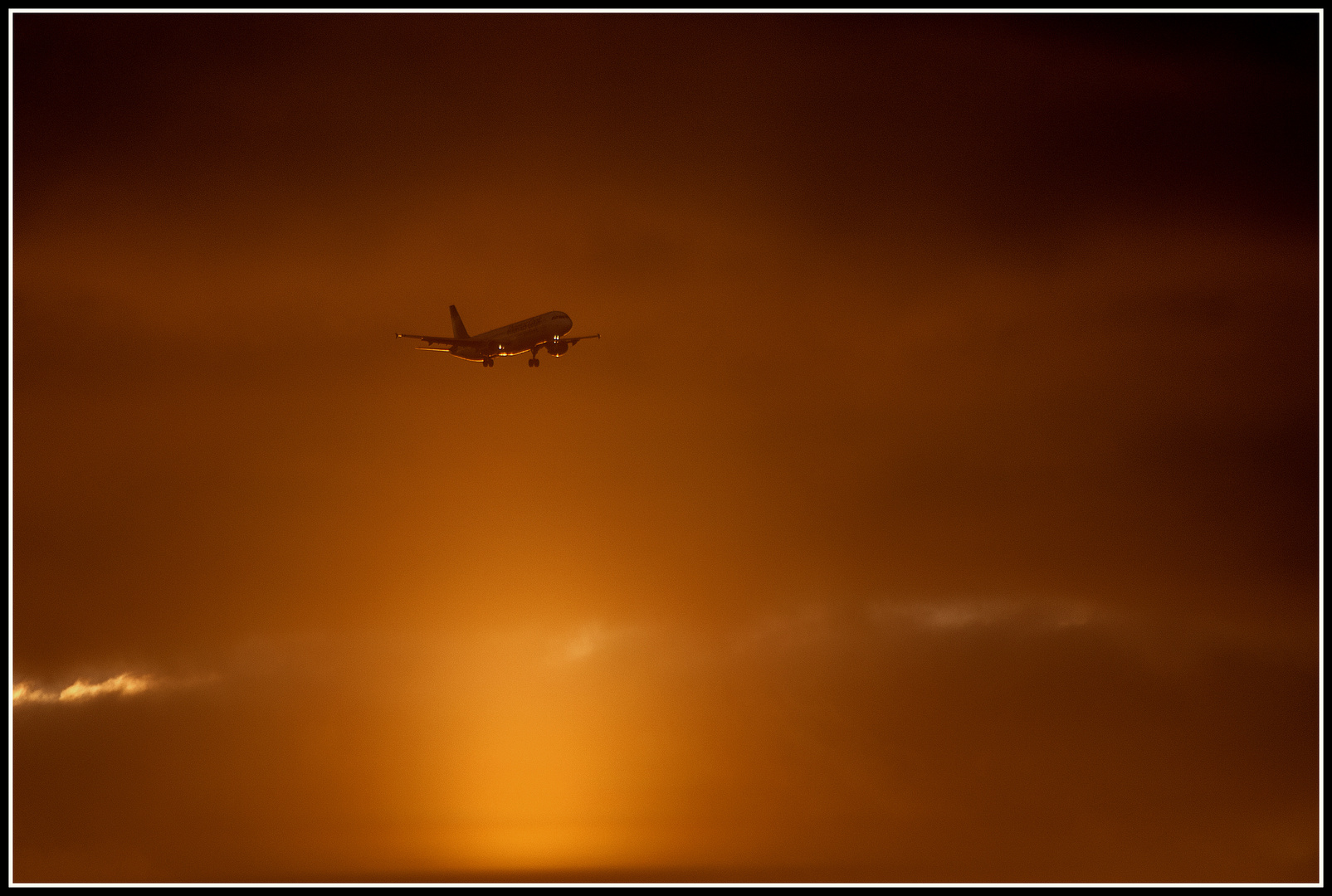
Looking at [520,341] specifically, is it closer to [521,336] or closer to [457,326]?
[521,336]

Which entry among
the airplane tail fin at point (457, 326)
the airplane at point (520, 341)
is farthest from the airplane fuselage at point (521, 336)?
the airplane tail fin at point (457, 326)

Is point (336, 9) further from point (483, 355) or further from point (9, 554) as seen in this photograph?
point (9, 554)

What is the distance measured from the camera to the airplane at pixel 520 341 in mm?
84625

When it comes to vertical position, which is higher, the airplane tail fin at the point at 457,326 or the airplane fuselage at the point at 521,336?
the airplane tail fin at the point at 457,326

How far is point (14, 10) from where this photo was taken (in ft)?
197

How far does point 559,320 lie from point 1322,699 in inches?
2072

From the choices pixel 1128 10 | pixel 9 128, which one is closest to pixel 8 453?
pixel 9 128

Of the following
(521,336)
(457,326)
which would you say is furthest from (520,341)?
(457,326)

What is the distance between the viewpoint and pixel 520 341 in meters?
86.0

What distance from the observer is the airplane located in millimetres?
84625

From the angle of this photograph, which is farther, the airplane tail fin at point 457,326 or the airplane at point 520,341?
the airplane tail fin at point 457,326

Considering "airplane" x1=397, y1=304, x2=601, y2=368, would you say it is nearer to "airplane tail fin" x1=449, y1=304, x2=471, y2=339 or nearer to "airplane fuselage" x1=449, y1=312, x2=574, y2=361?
"airplane fuselage" x1=449, y1=312, x2=574, y2=361

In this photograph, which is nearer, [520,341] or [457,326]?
[520,341]

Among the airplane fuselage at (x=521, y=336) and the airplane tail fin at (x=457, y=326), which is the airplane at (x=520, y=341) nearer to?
the airplane fuselage at (x=521, y=336)
